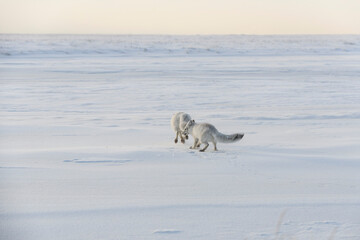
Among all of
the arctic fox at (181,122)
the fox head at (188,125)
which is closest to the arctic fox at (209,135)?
the fox head at (188,125)

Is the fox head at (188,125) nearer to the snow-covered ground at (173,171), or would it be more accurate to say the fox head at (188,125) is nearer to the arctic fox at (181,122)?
the arctic fox at (181,122)

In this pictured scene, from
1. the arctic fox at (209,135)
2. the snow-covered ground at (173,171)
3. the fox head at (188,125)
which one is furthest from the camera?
the fox head at (188,125)

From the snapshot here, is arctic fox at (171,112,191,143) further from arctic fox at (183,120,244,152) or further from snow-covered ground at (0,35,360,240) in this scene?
arctic fox at (183,120,244,152)

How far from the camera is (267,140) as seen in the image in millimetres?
8086

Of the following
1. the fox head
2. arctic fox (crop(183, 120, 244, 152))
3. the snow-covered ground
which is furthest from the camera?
the fox head

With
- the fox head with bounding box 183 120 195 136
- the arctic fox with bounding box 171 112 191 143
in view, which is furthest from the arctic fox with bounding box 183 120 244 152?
the arctic fox with bounding box 171 112 191 143

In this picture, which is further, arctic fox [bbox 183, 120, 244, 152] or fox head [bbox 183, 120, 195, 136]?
fox head [bbox 183, 120, 195, 136]

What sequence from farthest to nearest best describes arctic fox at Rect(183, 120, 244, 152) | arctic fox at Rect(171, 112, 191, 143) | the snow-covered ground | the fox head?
arctic fox at Rect(171, 112, 191, 143) → the fox head → arctic fox at Rect(183, 120, 244, 152) → the snow-covered ground

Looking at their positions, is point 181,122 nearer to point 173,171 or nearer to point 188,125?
point 188,125

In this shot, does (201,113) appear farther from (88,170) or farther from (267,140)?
(88,170)

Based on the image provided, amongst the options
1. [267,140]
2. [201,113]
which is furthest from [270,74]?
[267,140]

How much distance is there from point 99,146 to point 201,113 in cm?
431

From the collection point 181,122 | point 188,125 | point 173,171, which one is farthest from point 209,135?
point 173,171

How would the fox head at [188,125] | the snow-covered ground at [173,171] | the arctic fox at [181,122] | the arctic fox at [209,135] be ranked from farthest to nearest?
the arctic fox at [181,122], the fox head at [188,125], the arctic fox at [209,135], the snow-covered ground at [173,171]
